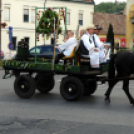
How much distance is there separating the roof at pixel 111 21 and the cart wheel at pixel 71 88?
35.1 metres

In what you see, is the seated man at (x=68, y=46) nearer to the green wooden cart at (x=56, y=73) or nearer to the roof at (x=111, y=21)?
the green wooden cart at (x=56, y=73)

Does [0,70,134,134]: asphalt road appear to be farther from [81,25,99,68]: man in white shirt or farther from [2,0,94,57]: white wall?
[2,0,94,57]: white wall

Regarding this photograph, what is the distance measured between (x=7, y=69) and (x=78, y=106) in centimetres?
270

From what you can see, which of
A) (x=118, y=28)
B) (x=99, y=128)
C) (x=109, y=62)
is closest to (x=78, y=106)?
(x=109, y=62)

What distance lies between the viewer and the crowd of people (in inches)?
332

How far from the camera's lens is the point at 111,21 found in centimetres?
4584

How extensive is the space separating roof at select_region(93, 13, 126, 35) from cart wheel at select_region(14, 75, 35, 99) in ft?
114

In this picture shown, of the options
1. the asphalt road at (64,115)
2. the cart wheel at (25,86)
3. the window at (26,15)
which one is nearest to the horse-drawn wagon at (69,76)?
the cart wheel at (25,86)

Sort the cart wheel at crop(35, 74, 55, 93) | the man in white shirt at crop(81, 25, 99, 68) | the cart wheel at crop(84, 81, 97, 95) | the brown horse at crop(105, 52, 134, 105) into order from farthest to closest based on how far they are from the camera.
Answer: the cart wheel at crop(35, 74, 55, 93) → the cart wheel at crop(84, 81, 97, 95) → the man in white shirt at crop(81, 25, 99, 68) → the brown horse at crop(105, 52, 134, 105)

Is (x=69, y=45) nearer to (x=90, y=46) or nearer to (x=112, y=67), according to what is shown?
(x=90, y=46)

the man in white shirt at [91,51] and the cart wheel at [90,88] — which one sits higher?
the man in white shirt at [91,51]

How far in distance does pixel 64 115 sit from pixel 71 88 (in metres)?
1.50

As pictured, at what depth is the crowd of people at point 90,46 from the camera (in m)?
8.43

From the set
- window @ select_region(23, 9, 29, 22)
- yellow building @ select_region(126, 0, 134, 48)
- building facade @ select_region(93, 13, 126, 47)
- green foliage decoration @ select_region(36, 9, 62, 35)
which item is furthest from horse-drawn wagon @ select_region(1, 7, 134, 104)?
building facade @ select_region(93, 13, 126, 47)
